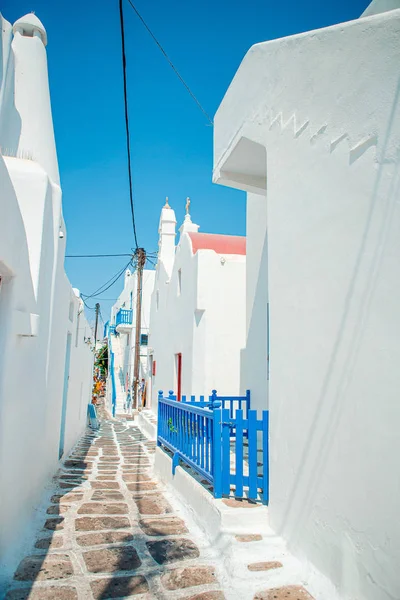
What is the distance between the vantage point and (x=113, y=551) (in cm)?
353

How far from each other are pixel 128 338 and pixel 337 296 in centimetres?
2478

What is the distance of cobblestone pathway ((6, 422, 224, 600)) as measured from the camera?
2.90 m

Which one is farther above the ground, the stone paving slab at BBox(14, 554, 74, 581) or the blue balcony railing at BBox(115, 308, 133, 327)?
the blue balcony railing at BBox(115, 308, 133, 327)

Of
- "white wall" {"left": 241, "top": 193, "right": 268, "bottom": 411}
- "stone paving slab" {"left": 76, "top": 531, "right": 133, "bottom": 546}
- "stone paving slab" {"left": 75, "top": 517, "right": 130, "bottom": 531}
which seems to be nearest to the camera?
"stone paving slab" {"left": 76, "top": 531, "right": 133, "bottom": 546}

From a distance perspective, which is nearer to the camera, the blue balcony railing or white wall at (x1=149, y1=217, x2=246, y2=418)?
white wall at (x1=149, y1=217, x2=246, y2=418)

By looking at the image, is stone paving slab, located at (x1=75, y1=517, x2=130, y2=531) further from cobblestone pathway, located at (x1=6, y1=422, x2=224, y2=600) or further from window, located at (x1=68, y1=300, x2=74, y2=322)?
window, located at (x1=68, y1=300, x2=74, y2=322)

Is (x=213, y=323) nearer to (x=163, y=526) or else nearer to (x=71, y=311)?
(x=71, y=311)

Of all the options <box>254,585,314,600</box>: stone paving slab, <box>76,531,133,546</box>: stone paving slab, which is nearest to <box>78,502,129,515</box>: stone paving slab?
<box>76,531,133,546</box>: stone paving slab

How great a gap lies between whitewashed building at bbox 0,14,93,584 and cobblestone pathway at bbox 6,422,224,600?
10.9 inches

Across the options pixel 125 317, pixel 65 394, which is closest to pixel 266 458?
pixel 65 394

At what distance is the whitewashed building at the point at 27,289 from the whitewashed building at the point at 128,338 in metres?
15.3

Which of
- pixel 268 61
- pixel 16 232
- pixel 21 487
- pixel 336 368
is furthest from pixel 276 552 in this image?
pixel 268 61

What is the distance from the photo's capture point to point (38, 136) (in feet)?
17.5

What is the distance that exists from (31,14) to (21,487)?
6.16 metres
